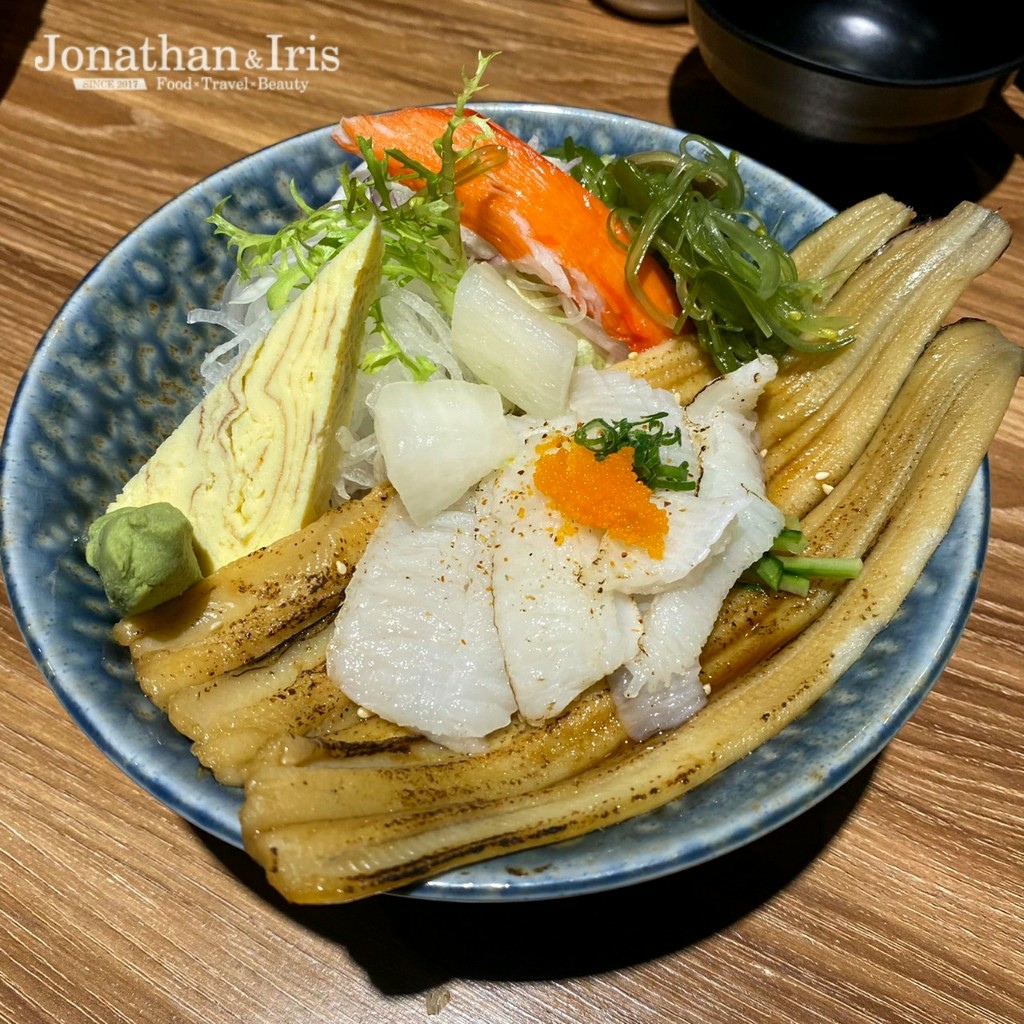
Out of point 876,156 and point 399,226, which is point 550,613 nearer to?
point 399,226

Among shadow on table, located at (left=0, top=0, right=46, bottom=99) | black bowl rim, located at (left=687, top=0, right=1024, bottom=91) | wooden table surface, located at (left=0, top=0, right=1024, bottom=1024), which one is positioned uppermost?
black bowl rim, located at (left=687, top=0, right=1024, bottom=91)

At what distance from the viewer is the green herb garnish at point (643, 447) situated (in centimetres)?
172

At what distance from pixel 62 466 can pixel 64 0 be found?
3.06m

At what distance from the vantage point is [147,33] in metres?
3.63

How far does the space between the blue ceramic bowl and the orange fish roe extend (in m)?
0.48

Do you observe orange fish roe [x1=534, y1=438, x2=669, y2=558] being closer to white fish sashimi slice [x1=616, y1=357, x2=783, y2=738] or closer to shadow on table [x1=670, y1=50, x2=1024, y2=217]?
white fish sashimi slice [x1=616, y1=357, x2=783, y2=738]

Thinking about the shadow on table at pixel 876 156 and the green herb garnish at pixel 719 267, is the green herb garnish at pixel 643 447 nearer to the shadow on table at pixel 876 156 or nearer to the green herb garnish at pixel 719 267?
the green herb garnish at pixel 719 267

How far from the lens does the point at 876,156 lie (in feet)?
9.87

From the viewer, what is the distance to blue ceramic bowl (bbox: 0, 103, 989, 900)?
1.40 metres

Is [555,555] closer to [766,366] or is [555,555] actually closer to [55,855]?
[766,366]

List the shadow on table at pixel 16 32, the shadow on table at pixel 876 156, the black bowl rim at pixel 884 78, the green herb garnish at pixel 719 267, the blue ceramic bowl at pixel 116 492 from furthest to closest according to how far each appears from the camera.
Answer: the shadow on table at pixel 16 32 → the shadow on table at pixel 876 156 → the black bowl rim at pixel 884 78 → the green herb garnish at pixel 719 267 → the blue ceramic bowl at pixel 116 492

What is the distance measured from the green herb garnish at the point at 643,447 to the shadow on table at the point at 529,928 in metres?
0.86

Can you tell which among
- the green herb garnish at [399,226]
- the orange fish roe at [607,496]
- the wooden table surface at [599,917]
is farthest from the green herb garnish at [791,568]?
the green herb garnish at [399,226]

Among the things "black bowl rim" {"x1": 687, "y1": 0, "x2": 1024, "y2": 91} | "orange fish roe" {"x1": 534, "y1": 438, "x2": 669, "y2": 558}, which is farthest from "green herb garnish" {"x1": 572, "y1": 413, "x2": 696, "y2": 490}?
"black bowl rim" {"x1": 687, "y1": 0, "x2": 1024, "y2": 91}
